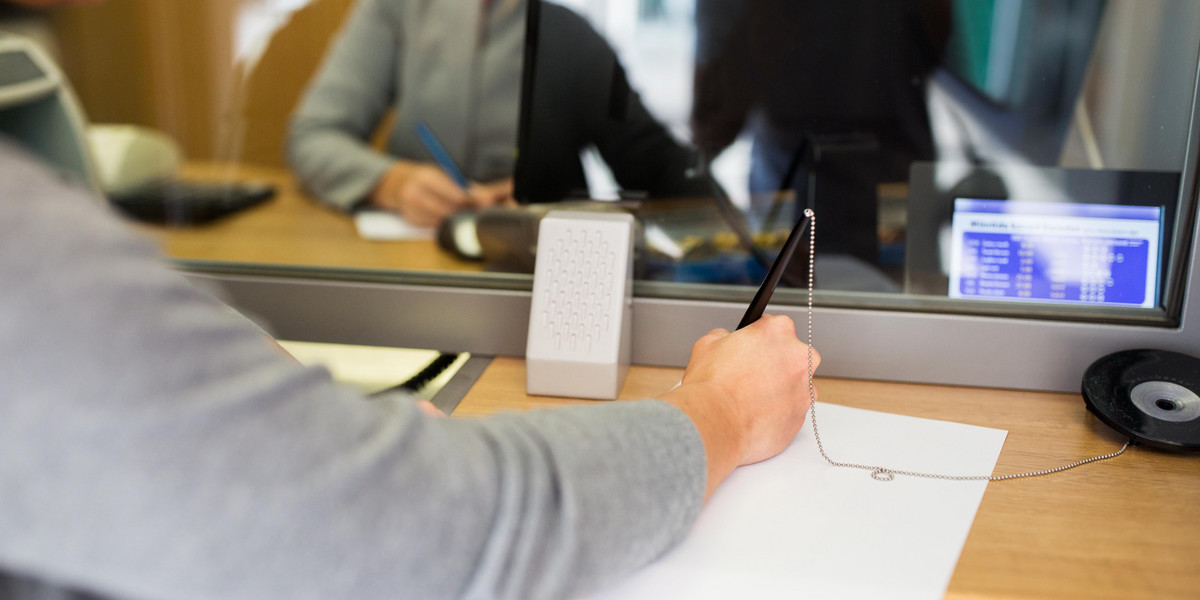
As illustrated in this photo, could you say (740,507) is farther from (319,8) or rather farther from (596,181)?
(319,8)

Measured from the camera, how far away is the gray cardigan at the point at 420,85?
5.83 feet

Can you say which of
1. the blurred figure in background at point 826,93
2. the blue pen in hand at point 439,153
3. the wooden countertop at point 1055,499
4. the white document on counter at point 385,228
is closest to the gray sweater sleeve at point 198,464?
the wooden countertop at point 1055,499

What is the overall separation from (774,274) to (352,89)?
4.62 feet

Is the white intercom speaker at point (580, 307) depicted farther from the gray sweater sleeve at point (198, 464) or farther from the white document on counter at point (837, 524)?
the gray sweater sleeve at point (198, 464)

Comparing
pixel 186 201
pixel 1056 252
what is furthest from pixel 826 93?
pixel 186 201

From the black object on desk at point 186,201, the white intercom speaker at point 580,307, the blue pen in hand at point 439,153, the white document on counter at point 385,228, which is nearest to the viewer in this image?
the white intercom speaker at point 580,307

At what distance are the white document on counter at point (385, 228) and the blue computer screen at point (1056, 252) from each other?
2.30ft

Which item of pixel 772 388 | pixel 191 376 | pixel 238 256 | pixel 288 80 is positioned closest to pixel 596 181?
pixel 772 388

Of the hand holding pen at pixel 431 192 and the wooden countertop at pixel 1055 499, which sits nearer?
the wooden countertop at pixel 1055 499

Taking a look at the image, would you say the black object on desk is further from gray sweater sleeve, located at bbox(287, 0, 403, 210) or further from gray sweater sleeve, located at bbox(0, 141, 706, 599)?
gray sweater sleeve, located at bbox(0, 141, 706, 599)

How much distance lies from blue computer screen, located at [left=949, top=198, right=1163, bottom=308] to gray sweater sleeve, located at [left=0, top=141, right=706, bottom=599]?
574mm

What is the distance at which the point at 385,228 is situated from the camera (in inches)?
51.8

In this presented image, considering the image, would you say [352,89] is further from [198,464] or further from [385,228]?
[198,464]

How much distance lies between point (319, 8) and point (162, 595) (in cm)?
198
